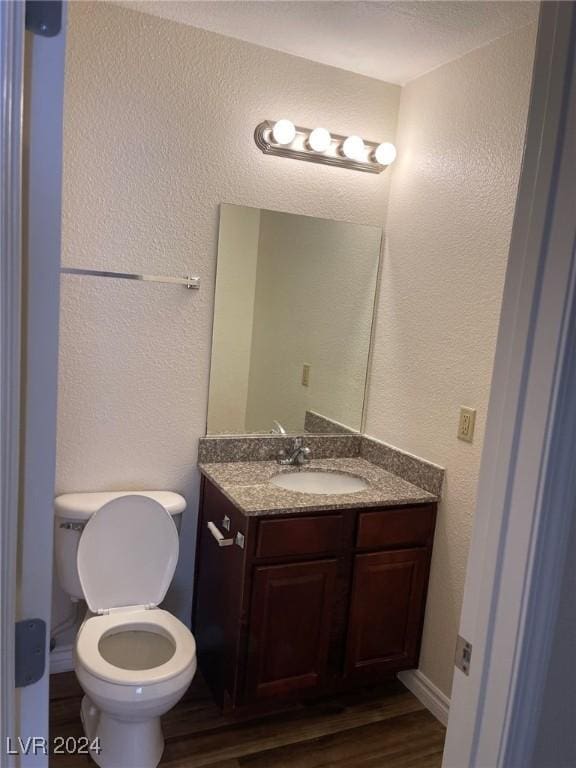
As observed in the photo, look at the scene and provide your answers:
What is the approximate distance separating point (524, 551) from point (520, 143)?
5.07 ft

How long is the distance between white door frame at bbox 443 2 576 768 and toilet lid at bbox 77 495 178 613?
1399 millimetres

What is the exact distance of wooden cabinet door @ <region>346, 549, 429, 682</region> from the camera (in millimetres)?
2219

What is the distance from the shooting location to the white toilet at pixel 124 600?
73.0 inches

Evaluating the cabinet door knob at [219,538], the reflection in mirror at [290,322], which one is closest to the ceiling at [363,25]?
the reflection in mirror at [290,322]

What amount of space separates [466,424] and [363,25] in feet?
4.65

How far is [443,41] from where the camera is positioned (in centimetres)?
209

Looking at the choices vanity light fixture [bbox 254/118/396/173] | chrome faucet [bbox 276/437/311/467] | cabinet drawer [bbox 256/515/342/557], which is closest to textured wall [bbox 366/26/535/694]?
vanity light fixture [bbox 254/118/396/173]

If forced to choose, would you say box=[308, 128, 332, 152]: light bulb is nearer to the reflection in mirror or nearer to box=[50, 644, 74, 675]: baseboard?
the reflection in mirror

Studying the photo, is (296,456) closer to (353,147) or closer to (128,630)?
(128,630)

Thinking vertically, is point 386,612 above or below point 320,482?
below

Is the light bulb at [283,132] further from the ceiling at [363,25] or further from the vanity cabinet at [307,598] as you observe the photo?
the vanity cabinet at [307,598]

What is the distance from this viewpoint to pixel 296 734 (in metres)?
2.12

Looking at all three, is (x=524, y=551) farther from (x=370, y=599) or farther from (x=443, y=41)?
(x=443, y=41)

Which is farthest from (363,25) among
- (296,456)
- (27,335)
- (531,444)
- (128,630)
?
(128,630)
